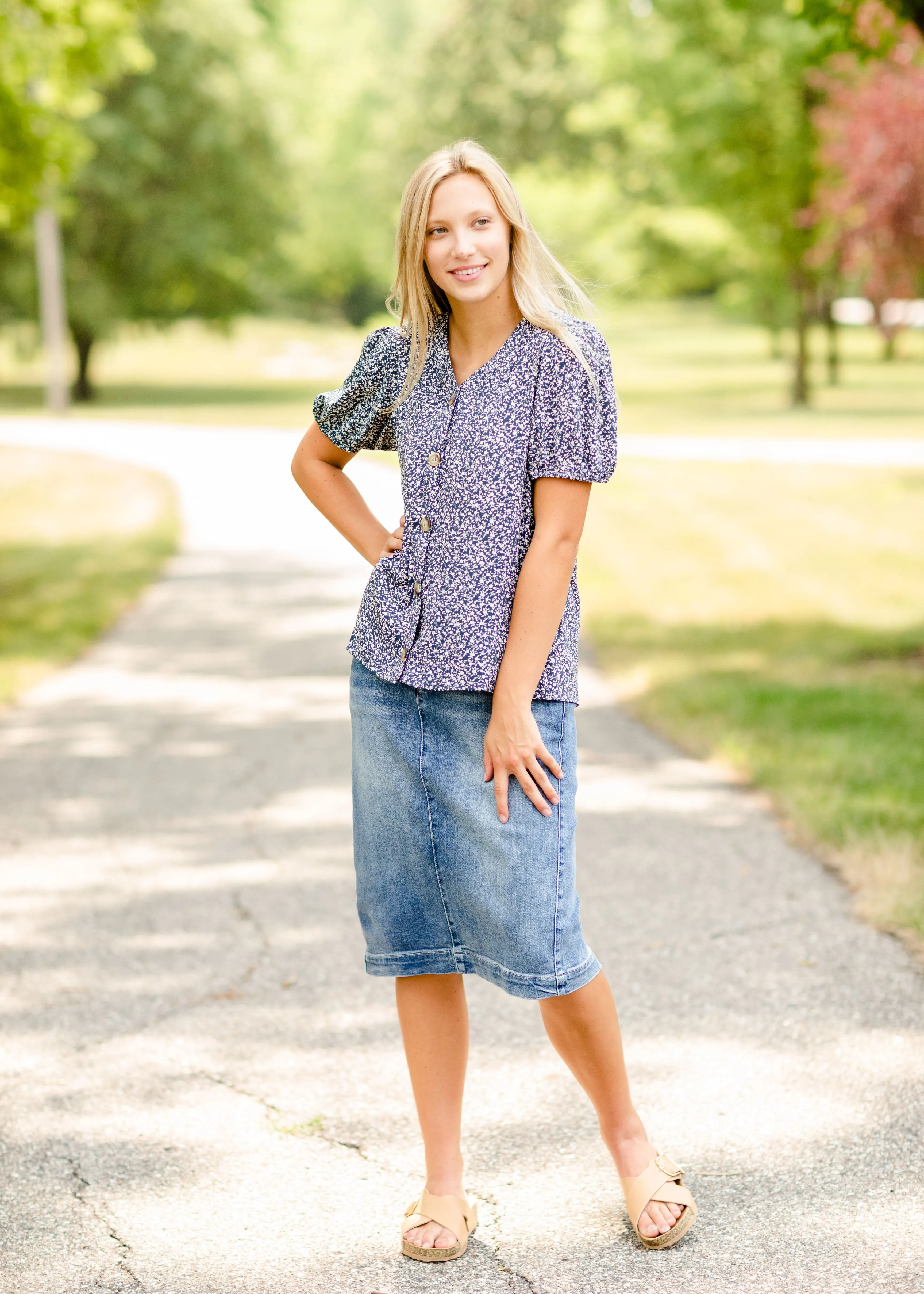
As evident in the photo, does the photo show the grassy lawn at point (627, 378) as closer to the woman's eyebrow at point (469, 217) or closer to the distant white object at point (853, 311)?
the woman's eyebrow at point (469, 217)

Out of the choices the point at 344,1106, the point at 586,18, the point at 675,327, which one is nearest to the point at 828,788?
the point at 344,1106

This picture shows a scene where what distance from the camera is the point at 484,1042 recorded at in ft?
11.4

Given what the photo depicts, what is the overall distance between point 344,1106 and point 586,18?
30.0 m

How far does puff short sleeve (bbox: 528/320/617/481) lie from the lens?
7.80 feet

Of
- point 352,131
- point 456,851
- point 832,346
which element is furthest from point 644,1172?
point 352,131

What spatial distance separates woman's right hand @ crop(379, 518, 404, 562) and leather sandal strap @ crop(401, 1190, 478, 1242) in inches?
46.8

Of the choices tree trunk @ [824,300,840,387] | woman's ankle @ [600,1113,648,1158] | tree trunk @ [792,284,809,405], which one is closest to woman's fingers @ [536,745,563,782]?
woman's ankle @ [600,1113,648,1158]

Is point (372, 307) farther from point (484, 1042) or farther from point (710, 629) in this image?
point (484, 1042)

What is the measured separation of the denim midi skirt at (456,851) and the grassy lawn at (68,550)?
514 cm

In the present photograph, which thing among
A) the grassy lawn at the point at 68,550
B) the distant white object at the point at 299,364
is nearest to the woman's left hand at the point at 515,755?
the grassy lawn at the point at 68,550

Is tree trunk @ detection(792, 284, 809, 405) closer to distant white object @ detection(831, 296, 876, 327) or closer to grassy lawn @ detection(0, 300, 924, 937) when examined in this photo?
grassy lawn @ detection(0, 300, 924, 937)

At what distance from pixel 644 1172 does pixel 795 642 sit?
18.5ft

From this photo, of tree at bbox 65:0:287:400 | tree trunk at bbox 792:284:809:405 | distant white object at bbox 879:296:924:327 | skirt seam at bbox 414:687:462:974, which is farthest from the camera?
tree at bbox 65:0:287:400

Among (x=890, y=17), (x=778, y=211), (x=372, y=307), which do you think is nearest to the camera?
(x=890, y=17)
